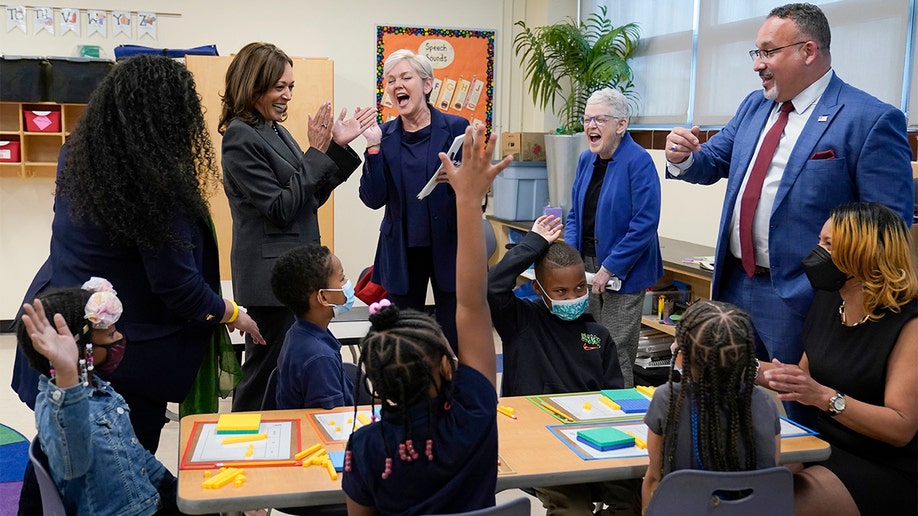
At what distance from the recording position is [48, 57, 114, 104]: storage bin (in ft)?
17.4

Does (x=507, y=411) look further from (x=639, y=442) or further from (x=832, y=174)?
(x=832, y=174)

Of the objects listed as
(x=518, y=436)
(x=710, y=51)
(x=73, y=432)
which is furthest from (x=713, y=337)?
(x=710, y=51)

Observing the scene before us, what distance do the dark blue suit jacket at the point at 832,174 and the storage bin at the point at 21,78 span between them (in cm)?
475

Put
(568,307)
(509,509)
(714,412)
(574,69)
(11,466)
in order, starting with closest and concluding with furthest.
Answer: (509,509)
(714,412)
(568,307)
(11,466)
(574,69)

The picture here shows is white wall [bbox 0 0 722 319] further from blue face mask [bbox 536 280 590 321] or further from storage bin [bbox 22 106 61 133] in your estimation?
blue face mask [bbox 536 280 590 321]

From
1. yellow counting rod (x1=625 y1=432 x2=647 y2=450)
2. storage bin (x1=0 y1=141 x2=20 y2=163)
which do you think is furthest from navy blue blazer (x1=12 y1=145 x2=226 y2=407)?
storage bin (x1=0 y1=141 x2=20 y2=163)

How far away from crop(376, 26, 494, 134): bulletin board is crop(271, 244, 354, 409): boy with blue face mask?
4017 millimetres

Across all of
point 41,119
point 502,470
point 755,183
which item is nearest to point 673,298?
point 755,183

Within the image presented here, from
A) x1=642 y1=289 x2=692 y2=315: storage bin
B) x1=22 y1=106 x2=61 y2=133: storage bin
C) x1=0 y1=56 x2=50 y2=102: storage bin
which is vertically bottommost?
x1=642 y1=289 x2=692 y2=315: storage bin

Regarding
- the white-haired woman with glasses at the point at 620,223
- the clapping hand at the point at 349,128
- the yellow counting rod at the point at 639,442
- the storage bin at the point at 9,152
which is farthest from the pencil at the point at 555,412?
the storage bin at the point at 9,152

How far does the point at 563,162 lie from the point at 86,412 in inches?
162

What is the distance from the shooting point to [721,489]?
5.27 ft

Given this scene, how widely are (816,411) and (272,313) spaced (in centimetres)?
180

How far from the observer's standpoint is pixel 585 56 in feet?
18.0
